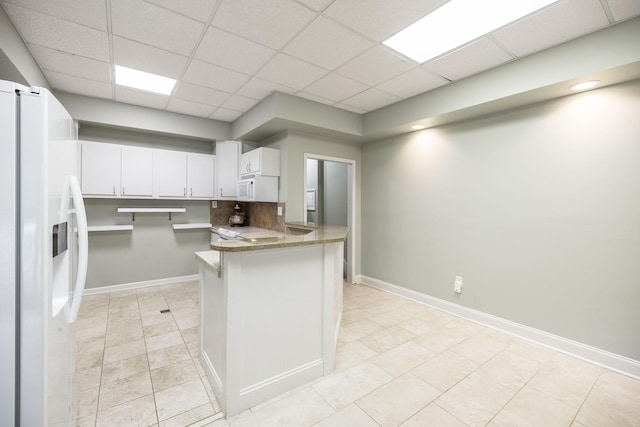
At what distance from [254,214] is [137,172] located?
1904mm

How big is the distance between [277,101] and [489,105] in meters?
2.34

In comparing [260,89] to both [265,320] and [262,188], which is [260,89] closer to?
[262,188]

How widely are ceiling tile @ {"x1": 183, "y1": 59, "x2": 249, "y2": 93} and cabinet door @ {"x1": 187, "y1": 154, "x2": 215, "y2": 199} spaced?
164cm

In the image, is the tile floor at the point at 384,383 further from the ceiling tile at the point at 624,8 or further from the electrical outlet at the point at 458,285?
the ceiling tile at the point at 624,8

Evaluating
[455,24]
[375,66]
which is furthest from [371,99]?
[455,24]

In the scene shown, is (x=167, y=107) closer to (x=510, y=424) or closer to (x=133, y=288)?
(x=133, y=288)

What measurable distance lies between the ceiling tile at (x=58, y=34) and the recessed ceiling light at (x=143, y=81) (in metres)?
0.37

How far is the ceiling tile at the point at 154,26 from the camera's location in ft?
6.65

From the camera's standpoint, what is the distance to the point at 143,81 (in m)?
3.29

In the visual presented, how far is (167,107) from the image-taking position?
4.12 meters

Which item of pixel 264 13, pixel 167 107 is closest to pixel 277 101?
pixel 264 13

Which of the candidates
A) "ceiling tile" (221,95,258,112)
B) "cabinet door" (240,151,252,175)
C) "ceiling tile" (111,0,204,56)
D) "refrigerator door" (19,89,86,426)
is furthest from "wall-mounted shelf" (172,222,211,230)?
"refrigerator door" (19,89,86,426)

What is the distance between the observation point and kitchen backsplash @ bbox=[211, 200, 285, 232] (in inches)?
178

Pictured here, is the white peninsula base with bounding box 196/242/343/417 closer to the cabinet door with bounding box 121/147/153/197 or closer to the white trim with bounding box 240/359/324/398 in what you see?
the white trim with bounding box 240/359/324/398
